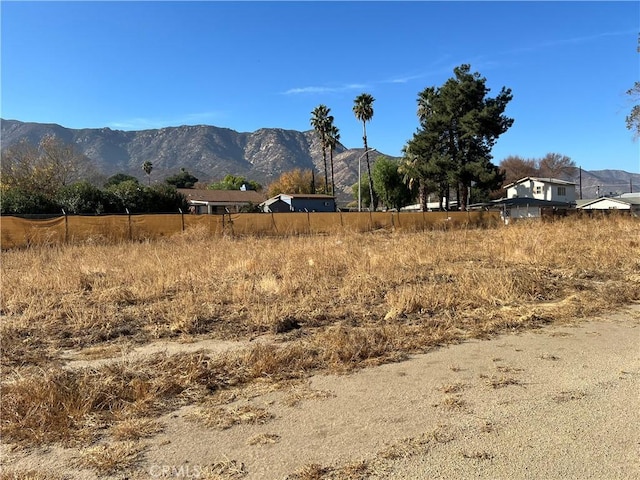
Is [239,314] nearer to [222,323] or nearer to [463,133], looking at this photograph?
[222,323]

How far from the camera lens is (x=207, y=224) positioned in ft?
85.8

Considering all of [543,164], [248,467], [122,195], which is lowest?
[248,467]

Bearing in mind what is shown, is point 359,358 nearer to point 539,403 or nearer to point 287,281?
point 539,403

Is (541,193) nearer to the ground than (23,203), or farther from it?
farther from it

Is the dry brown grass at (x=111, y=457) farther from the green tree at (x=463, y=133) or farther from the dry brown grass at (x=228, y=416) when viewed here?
the green tree at (x=463, y=133)

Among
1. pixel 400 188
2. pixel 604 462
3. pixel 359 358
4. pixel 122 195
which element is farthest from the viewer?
pixel 400 188

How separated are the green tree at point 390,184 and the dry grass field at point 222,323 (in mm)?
63291

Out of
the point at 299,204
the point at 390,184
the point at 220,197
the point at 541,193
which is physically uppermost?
the point at 390,184

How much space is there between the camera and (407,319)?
6.57m

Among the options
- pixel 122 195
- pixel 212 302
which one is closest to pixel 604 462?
pixel 212 302

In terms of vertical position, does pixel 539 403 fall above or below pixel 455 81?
below

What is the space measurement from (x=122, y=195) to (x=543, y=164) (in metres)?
94.3

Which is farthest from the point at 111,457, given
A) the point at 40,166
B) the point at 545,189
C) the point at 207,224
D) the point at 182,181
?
the point at 182,181

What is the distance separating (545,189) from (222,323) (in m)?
71.5
